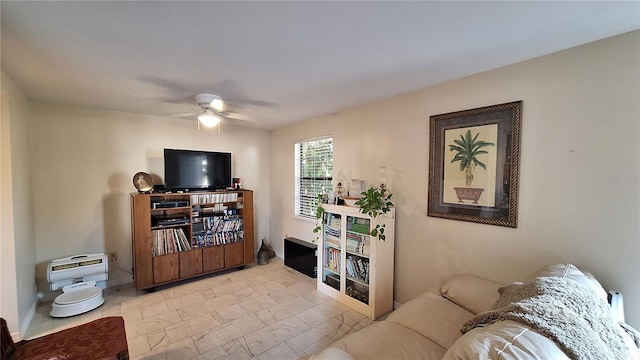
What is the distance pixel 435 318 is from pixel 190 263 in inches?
120

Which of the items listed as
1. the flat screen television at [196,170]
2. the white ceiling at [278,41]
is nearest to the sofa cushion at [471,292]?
the white ceiling at [278,41]

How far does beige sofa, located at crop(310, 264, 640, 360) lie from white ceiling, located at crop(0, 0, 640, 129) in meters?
1.45

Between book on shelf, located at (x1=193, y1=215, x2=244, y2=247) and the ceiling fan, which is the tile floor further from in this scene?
the ceiling fan

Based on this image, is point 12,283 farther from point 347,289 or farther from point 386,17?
point 386,17

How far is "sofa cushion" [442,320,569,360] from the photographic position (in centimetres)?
79

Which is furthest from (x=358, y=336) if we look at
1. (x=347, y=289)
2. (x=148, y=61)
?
(x=148, y=61)

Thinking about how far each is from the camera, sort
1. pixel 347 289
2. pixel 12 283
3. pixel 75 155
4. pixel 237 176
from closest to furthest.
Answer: pixel 12 283 → pixel 347 289 → pixel 75 155 → pixel 237 176

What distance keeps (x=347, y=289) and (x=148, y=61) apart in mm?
2877

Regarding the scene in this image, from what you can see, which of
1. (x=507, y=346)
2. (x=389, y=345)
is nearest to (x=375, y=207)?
(x=389, y=345)

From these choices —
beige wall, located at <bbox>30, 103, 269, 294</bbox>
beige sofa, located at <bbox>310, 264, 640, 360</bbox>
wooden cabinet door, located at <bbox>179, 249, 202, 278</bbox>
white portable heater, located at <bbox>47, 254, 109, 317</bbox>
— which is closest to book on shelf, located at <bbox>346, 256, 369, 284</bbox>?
beige sofa, located at <bbox>310, 264, 640, 360</bbox>

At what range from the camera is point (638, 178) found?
150cm

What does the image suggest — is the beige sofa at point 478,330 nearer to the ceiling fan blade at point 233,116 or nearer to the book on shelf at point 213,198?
the book on shelf at point 213,198

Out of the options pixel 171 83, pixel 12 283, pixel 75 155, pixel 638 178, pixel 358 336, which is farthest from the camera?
pixel 75 155

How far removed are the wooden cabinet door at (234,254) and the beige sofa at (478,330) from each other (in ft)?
8.47
